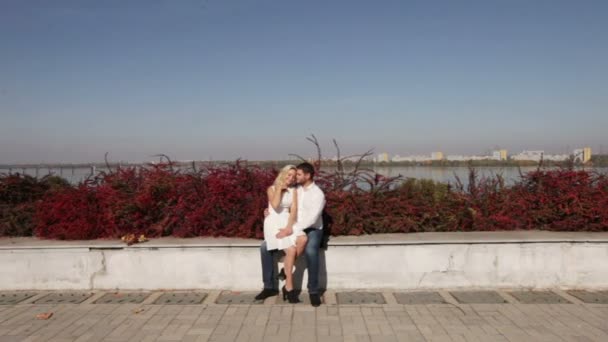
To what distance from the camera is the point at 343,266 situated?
18.6 ft

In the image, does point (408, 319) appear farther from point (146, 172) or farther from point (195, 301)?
point (146, 172)

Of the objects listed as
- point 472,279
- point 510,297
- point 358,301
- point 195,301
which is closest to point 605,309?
point 510,297

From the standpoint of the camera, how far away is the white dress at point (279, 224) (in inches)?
210

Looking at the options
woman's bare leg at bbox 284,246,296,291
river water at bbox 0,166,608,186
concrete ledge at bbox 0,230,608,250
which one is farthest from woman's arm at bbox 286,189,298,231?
river water at bbox 0,166,608,186

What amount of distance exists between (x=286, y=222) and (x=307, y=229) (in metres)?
0.28

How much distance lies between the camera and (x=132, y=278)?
5.79m

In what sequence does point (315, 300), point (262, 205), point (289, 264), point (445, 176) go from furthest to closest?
1. point (445, 176)
2. point (262, 205)
3. point (289, 264)
4. point (315, 300)

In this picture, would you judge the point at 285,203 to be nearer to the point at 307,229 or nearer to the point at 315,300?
the point at 307,229

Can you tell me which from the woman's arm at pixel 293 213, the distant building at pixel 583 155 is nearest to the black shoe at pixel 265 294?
the woman's arm at pixel 293 213

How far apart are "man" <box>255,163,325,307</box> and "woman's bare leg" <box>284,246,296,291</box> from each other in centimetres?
17

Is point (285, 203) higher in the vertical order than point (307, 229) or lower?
higher

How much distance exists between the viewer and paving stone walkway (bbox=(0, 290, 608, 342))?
4.27 meters

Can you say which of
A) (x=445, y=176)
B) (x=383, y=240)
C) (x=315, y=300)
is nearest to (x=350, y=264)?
(x=383, y=240)

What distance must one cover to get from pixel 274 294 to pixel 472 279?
2496 millimetres
